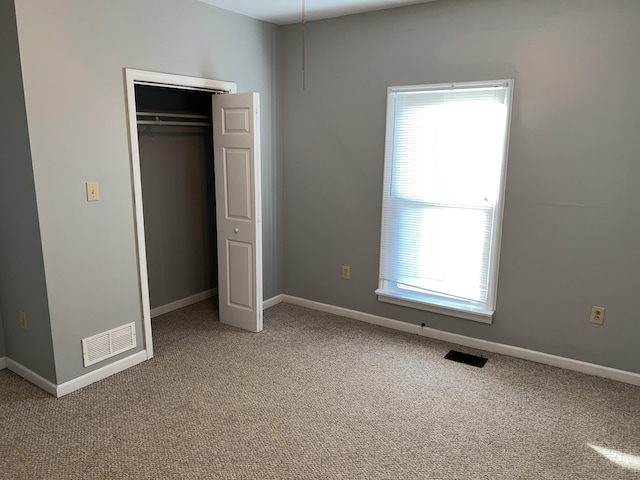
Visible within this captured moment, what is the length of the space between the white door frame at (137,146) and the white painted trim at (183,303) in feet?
2.87

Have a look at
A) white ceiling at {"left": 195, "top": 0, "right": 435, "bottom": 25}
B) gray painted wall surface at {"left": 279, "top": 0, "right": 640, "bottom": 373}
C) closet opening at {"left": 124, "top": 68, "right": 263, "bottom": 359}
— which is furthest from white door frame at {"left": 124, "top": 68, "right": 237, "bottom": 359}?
gray painted wall surface at {"left": 279, "top": 0, "right": 640, "bottom": 373}

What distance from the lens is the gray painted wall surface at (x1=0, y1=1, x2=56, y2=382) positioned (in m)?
2.58

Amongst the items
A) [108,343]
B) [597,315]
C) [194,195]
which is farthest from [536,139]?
[108,343]

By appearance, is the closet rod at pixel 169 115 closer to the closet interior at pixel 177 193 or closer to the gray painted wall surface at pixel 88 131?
the closet interior at pixel 177 193

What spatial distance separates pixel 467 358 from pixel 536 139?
164cm

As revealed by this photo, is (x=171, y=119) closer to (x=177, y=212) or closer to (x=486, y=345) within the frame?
(x=177, y=212)

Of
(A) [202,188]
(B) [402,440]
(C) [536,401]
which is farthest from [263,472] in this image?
(A) [202,188]

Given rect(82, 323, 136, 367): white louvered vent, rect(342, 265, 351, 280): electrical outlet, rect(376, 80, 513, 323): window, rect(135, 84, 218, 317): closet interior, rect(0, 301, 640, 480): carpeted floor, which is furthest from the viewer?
rect(342, 265, 351, 280): electrical outlet

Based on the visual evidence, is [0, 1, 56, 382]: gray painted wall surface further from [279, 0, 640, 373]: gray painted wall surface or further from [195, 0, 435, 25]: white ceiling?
[279, 0, 640, 373]: gray painted wall surface

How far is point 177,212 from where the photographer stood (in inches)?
173

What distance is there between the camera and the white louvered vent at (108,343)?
9.91ft

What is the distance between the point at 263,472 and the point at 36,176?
2020 mm

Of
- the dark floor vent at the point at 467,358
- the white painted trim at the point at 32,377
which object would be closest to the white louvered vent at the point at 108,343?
the white painted trim at the point at 32,377

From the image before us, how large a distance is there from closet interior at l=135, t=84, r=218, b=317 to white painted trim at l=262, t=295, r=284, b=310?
0.70 metres
